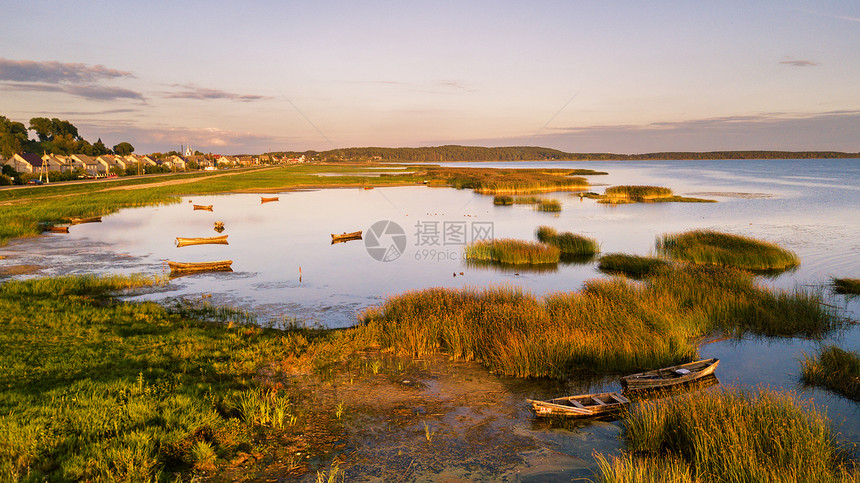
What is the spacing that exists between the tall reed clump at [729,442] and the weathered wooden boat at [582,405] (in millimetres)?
482

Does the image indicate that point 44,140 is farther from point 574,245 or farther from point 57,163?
point 574,245

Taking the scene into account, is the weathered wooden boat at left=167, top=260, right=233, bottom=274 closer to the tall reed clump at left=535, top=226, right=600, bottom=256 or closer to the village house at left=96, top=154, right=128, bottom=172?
the tall reed clump at left=535, top=226, right=600, bottom=256

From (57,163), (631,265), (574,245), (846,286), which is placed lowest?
(846,286)

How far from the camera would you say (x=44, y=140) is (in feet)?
590

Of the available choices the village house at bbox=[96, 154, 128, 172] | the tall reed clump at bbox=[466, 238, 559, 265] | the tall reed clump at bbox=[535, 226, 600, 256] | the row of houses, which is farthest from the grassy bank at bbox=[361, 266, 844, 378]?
the village house at bbox=[96, 154, 128, 172]

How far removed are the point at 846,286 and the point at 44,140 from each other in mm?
224973

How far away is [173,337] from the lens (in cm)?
1552

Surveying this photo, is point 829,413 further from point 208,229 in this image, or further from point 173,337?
point 208,229

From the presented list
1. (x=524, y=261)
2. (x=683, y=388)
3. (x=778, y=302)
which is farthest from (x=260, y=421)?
(x=524, y=261)

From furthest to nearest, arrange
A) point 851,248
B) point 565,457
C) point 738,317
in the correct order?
point 851,248 < point 738,317 < point 565,457

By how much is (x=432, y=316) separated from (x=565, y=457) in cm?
765

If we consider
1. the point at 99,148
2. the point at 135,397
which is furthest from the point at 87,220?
the point at 99,148

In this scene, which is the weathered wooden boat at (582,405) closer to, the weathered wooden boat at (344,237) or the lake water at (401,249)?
the lake water at (401,249)

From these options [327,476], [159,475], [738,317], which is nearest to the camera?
[159,475]
